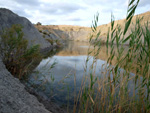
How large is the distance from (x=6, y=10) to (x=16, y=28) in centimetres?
713

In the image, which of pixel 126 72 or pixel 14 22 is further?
pixel 14 22

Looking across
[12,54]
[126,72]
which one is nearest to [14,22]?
[12,54]

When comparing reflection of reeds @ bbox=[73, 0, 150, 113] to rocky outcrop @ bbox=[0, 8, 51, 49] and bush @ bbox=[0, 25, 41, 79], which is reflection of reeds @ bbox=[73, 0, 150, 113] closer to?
bush @ bbox=[0, 25, 41, 79]

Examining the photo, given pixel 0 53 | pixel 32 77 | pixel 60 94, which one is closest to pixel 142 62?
pixel 60 94

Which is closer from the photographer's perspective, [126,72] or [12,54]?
[126,72]

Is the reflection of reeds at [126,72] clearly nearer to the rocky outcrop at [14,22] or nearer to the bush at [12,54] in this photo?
the bush at [12,54]

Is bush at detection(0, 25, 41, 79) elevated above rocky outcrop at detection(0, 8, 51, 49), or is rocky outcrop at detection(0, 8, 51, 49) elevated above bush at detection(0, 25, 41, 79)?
Answer: rocky outcrop at detection(0, 8, 51, 49)

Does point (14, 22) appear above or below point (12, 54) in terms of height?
above

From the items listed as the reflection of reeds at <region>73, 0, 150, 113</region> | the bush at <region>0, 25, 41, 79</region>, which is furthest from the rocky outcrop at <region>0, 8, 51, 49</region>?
the reflection of reeds at <region>73, 0, 150, 113</region>

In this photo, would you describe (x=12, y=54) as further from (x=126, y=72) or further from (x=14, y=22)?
(x=14, y=22)

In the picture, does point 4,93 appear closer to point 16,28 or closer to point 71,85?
point 71,85

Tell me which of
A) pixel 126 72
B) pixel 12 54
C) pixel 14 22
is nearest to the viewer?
pixel 126 72

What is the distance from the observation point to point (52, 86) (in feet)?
12.3

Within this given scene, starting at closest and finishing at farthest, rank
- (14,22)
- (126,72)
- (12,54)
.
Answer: (126,72) → (12,54) → (14,22)
